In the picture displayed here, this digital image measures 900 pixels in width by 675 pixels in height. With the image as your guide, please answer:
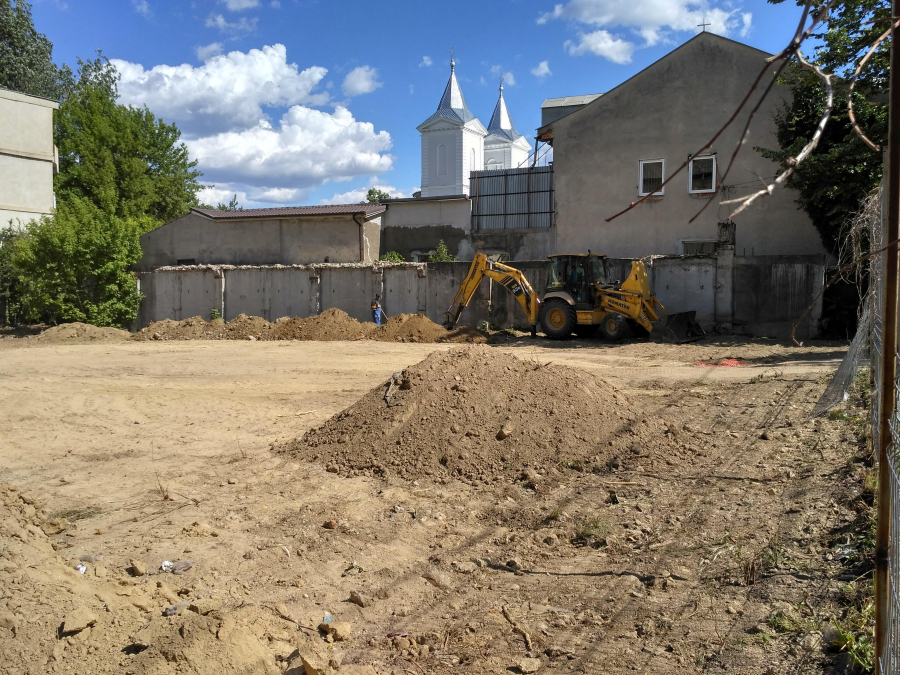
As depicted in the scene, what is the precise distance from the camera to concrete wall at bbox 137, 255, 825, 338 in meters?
20.5

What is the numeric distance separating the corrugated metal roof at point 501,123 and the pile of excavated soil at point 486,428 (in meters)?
57.0

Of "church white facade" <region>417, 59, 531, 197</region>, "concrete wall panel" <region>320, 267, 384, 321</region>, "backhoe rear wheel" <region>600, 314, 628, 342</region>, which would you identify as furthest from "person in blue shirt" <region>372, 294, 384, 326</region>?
"church white facade" <region>417, 59, 531, 197</region>

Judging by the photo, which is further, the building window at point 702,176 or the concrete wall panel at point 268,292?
the concrete wall panel at point 268,292

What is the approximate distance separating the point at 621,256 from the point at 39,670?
2486cm

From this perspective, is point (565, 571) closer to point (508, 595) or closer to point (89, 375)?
point (508, 595)

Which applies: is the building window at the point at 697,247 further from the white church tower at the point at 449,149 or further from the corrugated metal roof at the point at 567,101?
the white church tower at the point at 449,149

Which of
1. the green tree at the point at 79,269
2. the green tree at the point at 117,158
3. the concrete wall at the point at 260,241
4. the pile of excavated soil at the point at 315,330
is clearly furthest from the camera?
the green tree at the point at 117,158

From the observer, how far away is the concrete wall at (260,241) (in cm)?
3098

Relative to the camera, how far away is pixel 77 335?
79.4ft

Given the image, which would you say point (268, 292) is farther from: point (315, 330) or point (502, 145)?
point (502, 145)

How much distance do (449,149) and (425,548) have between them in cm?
5178

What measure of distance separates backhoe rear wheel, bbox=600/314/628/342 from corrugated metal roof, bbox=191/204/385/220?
47.2 feet

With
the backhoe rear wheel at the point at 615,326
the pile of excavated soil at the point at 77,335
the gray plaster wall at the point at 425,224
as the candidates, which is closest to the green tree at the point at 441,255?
the gray plaster wall at the point at 425,224

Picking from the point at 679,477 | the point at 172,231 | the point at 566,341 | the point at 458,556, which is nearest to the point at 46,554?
the point at 458,556
